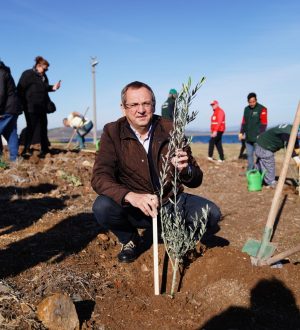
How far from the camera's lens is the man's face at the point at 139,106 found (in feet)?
9.87

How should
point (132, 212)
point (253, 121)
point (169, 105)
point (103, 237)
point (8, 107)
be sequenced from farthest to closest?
point (169, 105)
point (253, 121)
point (8, 107)
point (103, 237)
point (132, 212)

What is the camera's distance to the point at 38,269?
3.28 meters

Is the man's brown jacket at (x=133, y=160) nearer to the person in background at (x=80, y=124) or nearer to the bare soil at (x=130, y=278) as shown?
the bare soil at (x=130, y=278)

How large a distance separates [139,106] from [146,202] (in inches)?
32.0

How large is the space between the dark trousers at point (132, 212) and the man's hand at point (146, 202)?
478mm

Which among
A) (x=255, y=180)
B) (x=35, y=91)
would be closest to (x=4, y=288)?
(x=255, y=180)

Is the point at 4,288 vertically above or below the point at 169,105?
below

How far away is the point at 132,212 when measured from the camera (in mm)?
3441

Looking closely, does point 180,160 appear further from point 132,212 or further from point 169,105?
point 169,105

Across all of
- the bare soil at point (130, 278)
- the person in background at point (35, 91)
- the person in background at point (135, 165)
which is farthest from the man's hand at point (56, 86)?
the person in background at point (135, 165)

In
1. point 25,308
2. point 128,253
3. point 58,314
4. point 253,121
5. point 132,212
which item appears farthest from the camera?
point 253,121

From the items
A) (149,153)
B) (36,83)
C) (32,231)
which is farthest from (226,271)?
(36,83)

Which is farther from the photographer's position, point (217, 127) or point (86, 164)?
point (217, 127)

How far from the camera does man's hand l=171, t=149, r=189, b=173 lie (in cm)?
272
